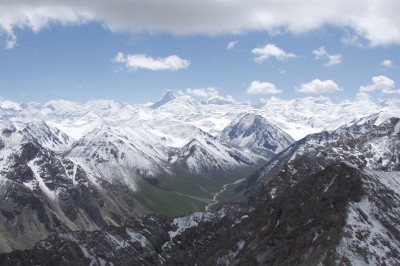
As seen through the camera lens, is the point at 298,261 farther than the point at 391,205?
No

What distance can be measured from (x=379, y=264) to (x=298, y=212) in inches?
1686

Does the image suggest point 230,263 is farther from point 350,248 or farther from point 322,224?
point 350,248

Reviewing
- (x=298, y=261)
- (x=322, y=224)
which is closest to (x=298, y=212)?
(x=322, y=224)

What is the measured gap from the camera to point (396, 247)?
146 m

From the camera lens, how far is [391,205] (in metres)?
167

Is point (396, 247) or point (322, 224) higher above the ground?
point (322, 224)

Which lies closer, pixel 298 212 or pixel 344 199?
pixel 344 199

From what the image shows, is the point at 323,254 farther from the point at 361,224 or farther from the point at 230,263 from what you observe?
the point at 230,263

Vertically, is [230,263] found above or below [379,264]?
above

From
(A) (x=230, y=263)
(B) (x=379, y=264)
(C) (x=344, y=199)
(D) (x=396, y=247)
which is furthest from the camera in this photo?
(A) (x=230, y=263)

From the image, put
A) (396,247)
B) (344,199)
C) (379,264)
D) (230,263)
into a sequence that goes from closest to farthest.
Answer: (379,264)
(396,247)
(344,199)
(230,263)

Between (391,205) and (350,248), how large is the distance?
1492 inches

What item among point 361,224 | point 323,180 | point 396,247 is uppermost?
point 323,180

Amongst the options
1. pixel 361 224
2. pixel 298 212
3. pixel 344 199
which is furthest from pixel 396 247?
pixel 298 212
